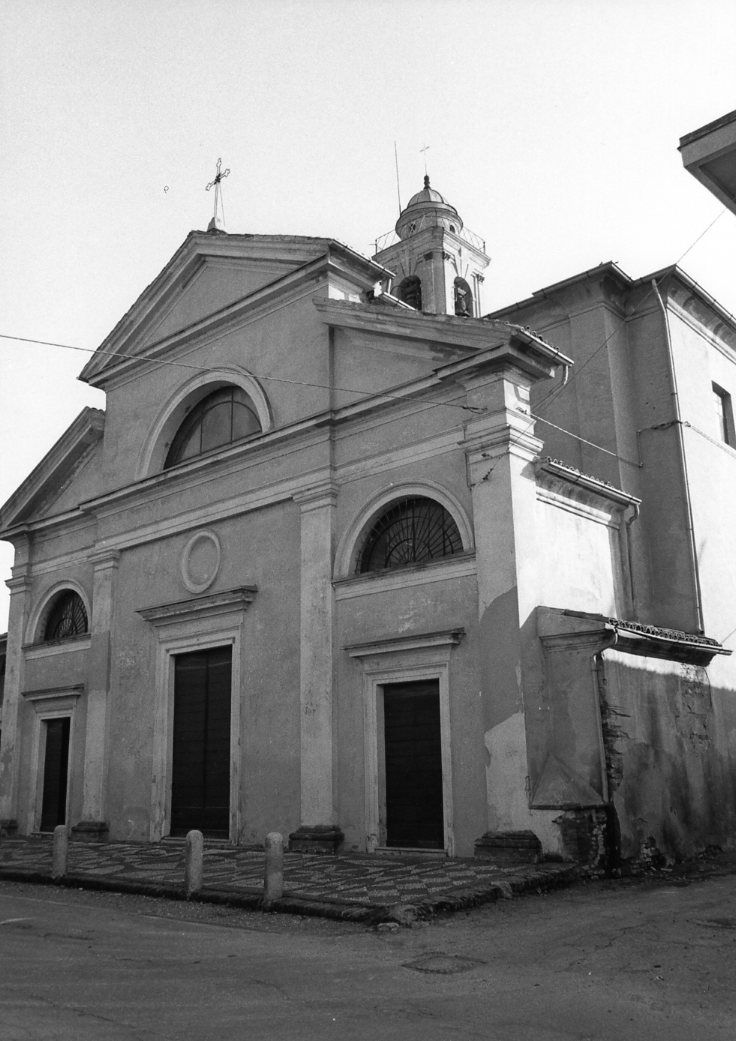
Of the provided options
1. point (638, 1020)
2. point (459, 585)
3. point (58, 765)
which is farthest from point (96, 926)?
point (58, 765)

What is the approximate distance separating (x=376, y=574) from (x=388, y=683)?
4.81ft

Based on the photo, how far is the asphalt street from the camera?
16.7 feet

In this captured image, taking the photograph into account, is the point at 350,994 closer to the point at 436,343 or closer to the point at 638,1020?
the point at 638,1020

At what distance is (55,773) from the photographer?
59.6ft

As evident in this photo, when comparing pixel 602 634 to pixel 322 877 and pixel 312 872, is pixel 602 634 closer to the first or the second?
pixel 322 877

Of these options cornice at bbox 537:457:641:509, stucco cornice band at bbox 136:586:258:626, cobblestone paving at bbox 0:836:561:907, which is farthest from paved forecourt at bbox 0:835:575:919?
cornice at bbox 537:457:641:509

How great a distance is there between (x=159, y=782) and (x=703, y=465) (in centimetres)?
1052

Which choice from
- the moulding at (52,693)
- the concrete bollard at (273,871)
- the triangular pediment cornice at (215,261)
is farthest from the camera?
the moulding at (52,693)

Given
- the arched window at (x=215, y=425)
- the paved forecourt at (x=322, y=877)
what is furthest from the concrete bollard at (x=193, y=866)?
the arched window at (x=215, y=425)

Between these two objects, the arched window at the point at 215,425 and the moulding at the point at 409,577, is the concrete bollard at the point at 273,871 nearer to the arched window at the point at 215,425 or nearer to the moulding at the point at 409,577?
the moulding at the point at 409,577

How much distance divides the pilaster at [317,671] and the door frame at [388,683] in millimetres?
548

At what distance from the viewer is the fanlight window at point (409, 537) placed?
13062mm

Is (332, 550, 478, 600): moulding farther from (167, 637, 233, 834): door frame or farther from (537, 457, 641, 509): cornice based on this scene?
(167, 637, 233, 834): door frame

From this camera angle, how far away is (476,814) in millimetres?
11656
